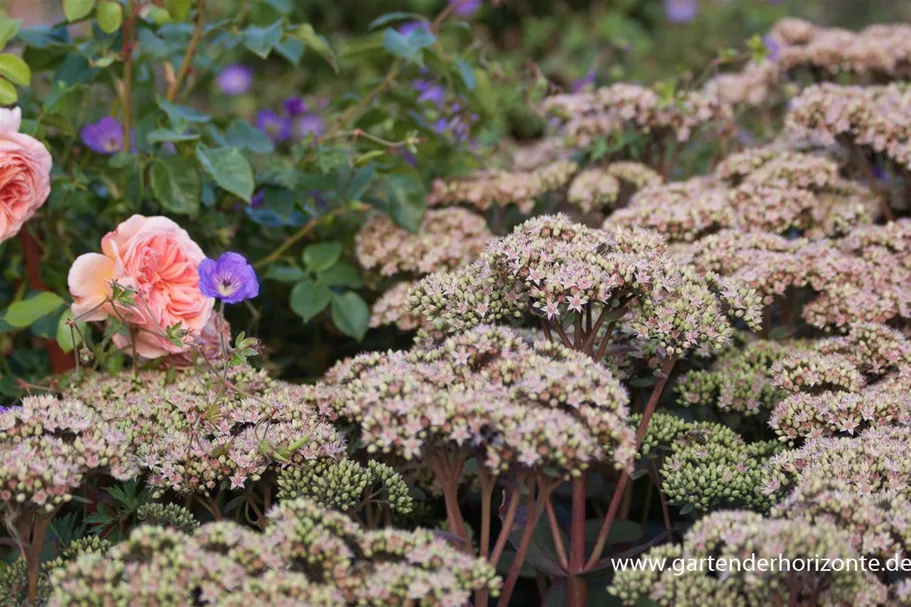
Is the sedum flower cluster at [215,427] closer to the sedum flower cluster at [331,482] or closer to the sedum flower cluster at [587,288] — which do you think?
the sedum flower cluster at [331,482]

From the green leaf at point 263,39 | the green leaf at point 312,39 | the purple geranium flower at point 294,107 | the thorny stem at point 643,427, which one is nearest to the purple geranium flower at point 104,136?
the green leaf at point 263,39

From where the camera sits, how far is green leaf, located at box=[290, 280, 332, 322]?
2574 millimetres

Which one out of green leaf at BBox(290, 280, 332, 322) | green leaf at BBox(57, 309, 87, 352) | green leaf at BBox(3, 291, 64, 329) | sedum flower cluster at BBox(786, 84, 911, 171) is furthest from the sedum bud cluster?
sedum flower cluster at BBox(786, 84, 911, 171)

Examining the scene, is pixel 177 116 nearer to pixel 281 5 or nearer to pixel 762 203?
pixel 281 5

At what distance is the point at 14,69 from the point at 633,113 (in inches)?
68.8

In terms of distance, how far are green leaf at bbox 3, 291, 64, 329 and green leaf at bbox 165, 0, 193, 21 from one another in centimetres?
88

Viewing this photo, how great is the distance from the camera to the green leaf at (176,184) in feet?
8.07

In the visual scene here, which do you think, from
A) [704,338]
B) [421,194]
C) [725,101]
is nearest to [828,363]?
[704,338]

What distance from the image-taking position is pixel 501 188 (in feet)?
9.21

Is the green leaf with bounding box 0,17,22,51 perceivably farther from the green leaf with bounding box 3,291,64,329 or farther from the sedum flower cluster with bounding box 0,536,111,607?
the sedum flower cluster with bounding box 0,536,111,607

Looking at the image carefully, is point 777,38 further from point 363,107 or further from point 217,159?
point 217,159

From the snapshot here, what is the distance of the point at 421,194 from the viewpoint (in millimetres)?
2711

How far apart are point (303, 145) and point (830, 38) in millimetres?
1830

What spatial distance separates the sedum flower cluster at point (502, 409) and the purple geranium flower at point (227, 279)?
444 millimetres
